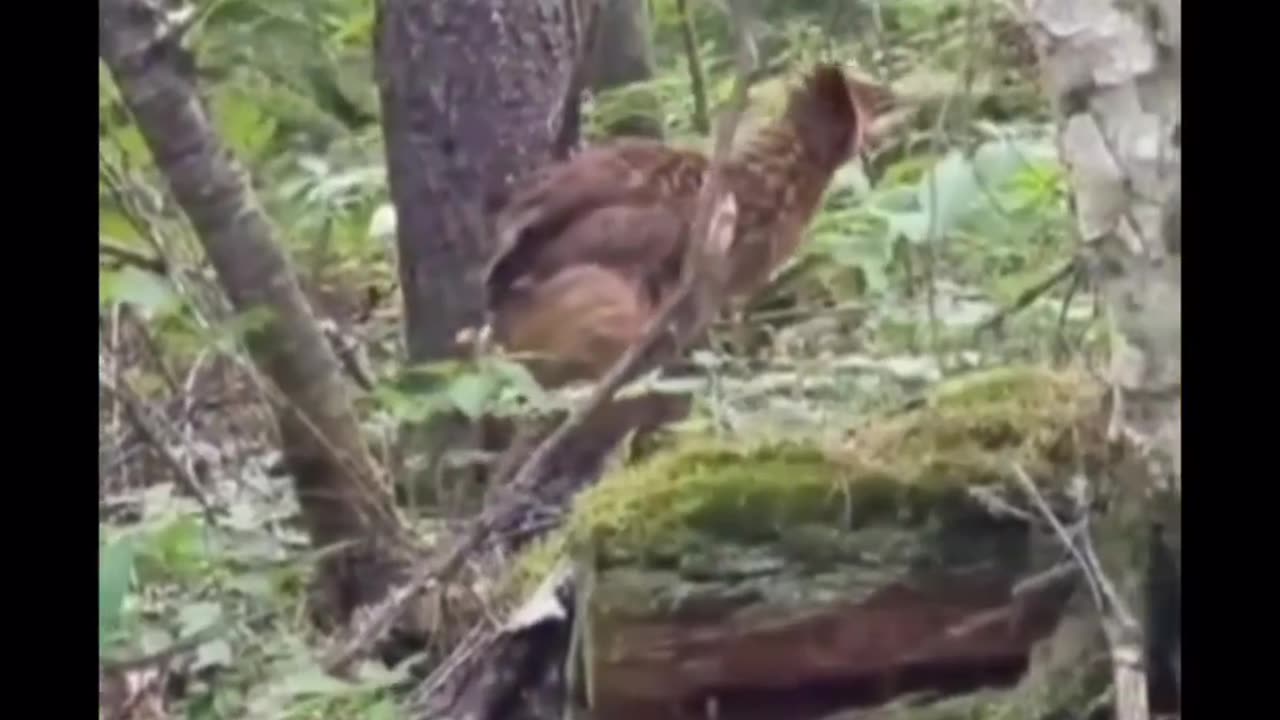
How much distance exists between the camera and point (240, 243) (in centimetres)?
161

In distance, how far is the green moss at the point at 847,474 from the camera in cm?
163

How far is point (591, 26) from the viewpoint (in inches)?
63.5

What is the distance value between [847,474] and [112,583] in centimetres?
59

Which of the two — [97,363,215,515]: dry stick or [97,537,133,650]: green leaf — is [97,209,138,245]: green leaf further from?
[97,537,133,650]: green leaf

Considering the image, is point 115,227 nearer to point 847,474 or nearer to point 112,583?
point 112,583

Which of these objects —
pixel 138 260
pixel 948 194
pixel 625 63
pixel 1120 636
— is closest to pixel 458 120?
pixel 625 63

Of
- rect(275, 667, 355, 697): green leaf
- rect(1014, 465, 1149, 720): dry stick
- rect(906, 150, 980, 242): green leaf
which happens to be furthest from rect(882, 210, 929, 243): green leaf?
rect(275, 667, 355, 697): green leaf

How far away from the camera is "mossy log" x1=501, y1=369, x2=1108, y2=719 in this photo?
1.62 meters

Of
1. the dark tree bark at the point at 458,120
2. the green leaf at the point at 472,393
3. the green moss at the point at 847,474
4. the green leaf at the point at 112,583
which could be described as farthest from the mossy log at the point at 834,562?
the green leaf at the point at 112,583

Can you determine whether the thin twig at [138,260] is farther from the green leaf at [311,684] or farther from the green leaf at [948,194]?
the green leaf at [948,194]

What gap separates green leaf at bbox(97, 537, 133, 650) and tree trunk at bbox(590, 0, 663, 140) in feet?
1.67

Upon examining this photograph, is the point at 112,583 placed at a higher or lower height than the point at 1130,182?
lower

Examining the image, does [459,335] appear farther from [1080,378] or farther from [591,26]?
[1080,378]
